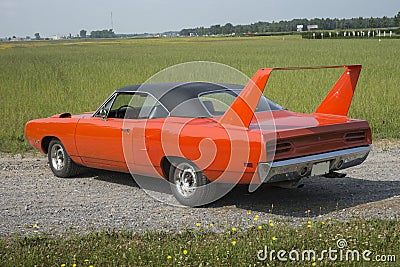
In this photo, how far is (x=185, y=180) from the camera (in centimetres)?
686

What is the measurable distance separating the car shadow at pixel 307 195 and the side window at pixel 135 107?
2.96ft

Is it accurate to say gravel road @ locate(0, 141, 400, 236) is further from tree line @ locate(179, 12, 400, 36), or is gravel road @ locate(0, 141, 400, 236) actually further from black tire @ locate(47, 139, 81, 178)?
tree line @ locate(179, 12, 400, 36)

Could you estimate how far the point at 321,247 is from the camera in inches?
206

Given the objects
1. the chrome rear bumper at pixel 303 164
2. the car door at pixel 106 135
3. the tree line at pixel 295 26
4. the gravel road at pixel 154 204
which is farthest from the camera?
the tree line at pixel 295 26

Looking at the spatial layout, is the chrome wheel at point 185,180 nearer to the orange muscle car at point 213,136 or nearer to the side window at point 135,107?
the orange muscle car at point 213,136

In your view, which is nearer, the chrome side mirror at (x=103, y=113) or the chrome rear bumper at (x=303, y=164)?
the chrome rear bumper at (x=303, y=164)

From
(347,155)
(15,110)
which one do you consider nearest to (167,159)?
(347,155)

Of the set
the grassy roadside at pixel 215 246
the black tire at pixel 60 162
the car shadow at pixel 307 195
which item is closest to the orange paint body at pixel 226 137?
the black tire at pixel 60 162

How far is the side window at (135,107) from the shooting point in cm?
723

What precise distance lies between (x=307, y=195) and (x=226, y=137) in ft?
5.54

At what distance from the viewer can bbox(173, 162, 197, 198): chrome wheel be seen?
265 inches

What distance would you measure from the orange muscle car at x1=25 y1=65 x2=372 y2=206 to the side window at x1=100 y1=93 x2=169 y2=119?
0.04 ft

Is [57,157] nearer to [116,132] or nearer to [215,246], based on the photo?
[116,132]

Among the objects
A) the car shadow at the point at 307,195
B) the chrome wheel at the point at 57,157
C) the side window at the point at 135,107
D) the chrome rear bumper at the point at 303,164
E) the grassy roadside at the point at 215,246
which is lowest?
the car shadow at the point at 307,195
